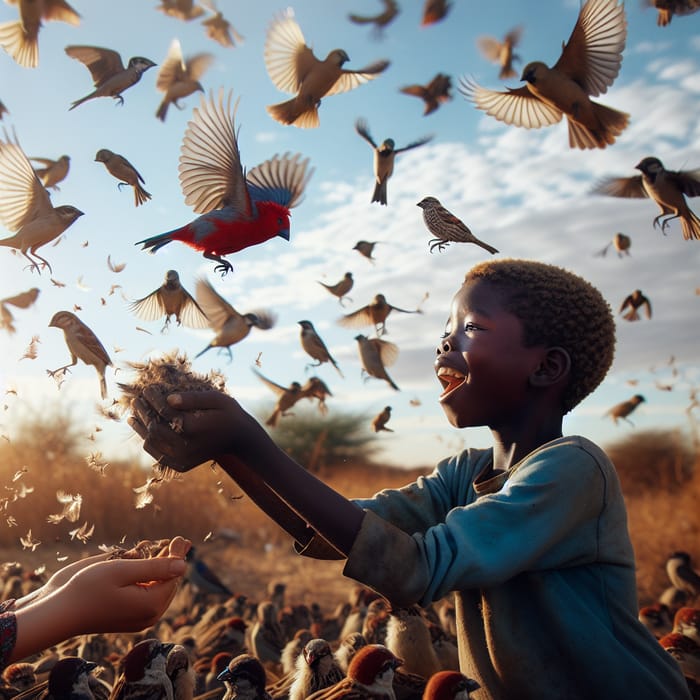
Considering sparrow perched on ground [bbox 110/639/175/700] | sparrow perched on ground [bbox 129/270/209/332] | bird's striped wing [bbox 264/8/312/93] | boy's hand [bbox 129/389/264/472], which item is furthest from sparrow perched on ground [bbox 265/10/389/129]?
sparrow perched on ground [bbox 110/639/175/700]

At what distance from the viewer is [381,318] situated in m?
6.29

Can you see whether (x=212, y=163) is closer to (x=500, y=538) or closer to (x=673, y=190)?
(x=500, y=538)

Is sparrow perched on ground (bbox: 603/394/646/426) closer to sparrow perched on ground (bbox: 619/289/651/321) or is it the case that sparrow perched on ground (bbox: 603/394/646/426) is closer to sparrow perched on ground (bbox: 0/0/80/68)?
sparrow perched on ground (bbox: 619/289/651/321)

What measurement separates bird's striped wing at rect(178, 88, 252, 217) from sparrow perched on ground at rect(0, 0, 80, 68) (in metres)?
1.52

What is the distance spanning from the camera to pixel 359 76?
4031mm

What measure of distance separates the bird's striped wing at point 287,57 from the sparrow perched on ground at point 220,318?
3.53 feet

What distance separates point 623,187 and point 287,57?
2.21m

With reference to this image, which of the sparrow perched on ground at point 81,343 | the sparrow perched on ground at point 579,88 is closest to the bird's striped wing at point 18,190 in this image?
the sparrow perched on ground at point 81,343

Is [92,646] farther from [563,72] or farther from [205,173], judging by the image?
[563,72]

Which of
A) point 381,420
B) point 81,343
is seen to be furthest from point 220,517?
point 81,343

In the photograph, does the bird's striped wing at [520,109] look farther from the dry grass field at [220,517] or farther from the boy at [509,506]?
the dry grass field at [220,517]

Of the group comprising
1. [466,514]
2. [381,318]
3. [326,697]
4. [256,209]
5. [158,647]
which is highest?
[381,318]

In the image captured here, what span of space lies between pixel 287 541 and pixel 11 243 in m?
9.24

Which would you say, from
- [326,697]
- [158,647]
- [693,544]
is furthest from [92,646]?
[693,544]
